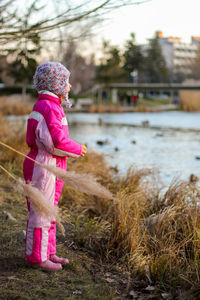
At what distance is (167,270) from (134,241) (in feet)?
1.32

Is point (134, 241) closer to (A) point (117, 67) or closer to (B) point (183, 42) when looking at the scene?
(A) point (117, 67)

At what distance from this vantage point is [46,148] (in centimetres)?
266

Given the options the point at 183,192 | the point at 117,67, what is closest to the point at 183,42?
the point at 117,67

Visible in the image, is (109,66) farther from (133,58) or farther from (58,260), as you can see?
(58,260)

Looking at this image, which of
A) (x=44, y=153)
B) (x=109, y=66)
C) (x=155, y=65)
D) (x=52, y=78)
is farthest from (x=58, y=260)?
(x=155, y=65)

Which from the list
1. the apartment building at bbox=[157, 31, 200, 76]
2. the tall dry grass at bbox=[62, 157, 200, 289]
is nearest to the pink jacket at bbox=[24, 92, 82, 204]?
the tall dry grass at bbox=[62, 157, 200, 289]

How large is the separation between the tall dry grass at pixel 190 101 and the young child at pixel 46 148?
107 ft

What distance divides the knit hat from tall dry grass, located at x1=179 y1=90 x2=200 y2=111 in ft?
107

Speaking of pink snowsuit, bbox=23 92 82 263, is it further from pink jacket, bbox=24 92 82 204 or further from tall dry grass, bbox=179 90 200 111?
tall dry grass, bbox=179 90 200 111

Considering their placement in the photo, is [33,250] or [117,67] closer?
[33,250]

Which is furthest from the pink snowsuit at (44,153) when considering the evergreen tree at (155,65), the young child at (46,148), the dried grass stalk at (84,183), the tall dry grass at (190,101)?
the evergreen tree at (155,65)

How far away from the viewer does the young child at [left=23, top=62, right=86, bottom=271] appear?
264cm

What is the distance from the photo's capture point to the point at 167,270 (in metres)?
2.90

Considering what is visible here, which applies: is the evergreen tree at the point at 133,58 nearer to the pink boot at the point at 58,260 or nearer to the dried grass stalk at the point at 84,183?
the pink boot at the point at 58,260
